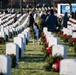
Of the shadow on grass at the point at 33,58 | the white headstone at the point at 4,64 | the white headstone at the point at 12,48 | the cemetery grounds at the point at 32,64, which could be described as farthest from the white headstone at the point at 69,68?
the shadow on grass at the point at 33,58

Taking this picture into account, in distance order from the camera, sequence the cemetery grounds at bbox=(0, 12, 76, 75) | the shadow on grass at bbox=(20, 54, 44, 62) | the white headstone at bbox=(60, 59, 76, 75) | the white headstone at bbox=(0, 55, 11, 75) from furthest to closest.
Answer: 1. the shadow on grass at bbox=(20, 54, 44, 62)
2. the cemetery grounds at bbox=(0, 12, 76, 75)
3. the white headstone at bbox=(0, 55, 11, 75)
4. the white headstone at bbox=(60, 59, 76, 75)

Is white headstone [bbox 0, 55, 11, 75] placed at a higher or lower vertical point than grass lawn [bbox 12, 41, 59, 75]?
higher

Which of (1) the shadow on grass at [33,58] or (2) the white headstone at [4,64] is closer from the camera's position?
(2) the white headstone at [4,64]

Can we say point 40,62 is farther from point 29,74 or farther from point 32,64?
point 29,74

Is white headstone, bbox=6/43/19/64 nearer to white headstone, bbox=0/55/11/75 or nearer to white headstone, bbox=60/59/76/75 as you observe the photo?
white headstone, bbox=0/55/11/75

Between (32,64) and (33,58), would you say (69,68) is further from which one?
(33,58)

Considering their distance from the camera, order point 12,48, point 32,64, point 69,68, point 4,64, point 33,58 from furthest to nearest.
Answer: point 33,58 → point 32,64 → point 12,48 → point 4,64 → point 69,68

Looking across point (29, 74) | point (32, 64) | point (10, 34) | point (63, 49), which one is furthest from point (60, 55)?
point (10, 34)

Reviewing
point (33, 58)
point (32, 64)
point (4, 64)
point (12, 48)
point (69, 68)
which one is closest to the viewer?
point (69, 68)

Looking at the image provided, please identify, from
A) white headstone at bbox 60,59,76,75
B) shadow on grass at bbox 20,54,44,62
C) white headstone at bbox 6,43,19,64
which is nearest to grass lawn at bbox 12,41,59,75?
shadow on grass at bbox 20,54,44,62

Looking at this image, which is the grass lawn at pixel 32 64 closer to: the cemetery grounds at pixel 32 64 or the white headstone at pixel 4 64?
the cemetery grounds at pixel 32 64

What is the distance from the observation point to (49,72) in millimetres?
12820

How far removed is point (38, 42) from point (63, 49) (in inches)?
407

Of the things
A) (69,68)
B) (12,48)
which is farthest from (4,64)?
(12,48)
